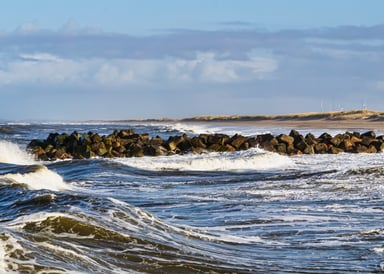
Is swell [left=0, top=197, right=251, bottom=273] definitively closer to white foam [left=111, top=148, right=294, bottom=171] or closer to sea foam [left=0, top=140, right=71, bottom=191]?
sea foam [left=0, top=140, right=71, bottom=191]

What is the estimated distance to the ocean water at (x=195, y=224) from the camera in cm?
917

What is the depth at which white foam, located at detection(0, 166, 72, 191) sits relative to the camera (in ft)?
58.6

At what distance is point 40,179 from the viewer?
18.7 meters

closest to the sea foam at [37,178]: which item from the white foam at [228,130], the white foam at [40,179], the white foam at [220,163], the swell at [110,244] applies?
the white foam at [40,179]

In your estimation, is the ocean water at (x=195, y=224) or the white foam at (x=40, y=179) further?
the white foam at (x=40, y=179)

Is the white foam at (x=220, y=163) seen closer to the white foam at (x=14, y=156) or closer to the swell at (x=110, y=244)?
the white foam at (x=14, y=156)

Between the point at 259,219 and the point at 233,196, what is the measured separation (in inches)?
137

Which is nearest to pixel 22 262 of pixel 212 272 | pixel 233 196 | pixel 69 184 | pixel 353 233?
pixel 212 272

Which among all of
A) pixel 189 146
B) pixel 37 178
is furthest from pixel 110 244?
pixel 189 146

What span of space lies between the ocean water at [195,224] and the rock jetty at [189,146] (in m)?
8.83

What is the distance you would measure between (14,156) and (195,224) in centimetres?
1943

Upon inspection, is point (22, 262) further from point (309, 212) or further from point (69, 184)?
point (69, 184)

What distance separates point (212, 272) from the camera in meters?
8.98

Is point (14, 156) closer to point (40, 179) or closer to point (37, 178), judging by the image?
point (37, 178)
